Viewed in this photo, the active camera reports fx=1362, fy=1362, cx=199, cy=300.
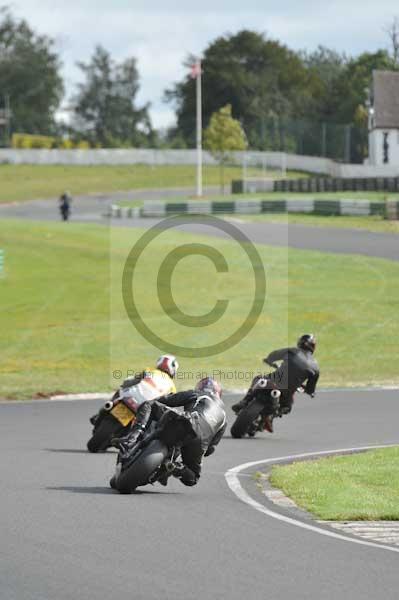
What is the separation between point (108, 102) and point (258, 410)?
13978cm

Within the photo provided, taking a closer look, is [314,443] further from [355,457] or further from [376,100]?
[376,100]

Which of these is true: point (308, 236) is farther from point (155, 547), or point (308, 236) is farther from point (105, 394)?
point (155, 547)

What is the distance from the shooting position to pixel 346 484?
1341cm

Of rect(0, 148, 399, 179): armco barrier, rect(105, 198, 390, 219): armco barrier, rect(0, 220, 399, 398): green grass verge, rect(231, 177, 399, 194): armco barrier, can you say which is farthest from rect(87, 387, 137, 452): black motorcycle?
rect(0, 148, 399, 179): armco barrier

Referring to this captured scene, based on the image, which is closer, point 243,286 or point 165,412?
point 165,412

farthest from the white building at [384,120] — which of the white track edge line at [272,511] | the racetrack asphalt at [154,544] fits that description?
the racetrack asphalt at [154,544]

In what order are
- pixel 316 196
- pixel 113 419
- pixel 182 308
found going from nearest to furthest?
1. pixel 113 419
2. pixel 182 308
3. pixel 316 196

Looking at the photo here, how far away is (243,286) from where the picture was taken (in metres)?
39.7

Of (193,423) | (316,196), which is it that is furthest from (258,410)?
(316,196)

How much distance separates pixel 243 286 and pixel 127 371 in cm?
1236

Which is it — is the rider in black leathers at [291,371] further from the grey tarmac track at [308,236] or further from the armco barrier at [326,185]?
the armco barrier at [326,185]

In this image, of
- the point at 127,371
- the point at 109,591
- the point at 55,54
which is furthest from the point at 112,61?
the point at 109,591

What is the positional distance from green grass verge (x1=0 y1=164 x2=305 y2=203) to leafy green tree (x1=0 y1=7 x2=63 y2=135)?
30102 mm

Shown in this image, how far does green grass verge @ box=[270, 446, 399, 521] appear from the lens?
11695 millimetres
